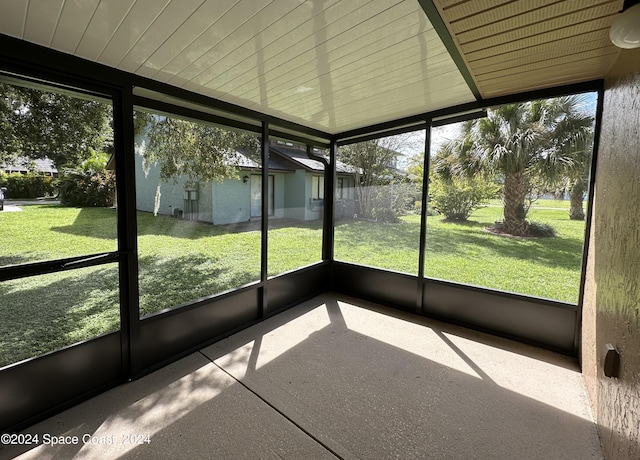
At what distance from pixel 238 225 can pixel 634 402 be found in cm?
504

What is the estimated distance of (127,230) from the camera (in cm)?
214

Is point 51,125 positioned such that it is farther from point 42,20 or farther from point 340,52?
point 340,52

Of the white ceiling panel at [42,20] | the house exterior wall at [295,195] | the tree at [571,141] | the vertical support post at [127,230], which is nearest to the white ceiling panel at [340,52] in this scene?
the vertical support post at [127,230]

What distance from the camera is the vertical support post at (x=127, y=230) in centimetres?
206

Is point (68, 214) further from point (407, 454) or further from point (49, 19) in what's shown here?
point (407, 454)

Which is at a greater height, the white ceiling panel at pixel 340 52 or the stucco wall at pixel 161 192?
the white ceiling panel at pixel 340 52

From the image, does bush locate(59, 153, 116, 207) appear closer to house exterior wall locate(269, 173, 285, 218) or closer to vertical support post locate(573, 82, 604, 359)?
house exterior wall locate(269, 173, 285, 218)

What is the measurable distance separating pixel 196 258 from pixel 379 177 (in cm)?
355

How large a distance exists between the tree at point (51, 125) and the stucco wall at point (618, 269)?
3303 mm

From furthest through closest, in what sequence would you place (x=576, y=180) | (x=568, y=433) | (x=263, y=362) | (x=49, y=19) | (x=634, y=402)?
(x=576, y=180)
(x=263, y=362)
(x=568, y=433)
(x=49, y=19)
(x=634, y=402)

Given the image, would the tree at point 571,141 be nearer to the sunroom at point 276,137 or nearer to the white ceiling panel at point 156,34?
the sunroom at point 276,137

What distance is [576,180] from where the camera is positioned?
4.50 m

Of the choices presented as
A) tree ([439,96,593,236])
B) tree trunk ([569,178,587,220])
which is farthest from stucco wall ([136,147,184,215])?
tree trunk ([569,178,587,220])

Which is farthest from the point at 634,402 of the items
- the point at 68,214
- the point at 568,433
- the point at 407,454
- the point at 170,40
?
the point at 68,214
